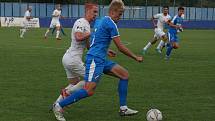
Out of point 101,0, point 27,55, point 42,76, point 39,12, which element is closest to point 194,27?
point 101,0

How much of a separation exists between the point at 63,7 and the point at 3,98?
5695 centimetres

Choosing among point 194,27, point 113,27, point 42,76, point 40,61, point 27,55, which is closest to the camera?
point 113,27

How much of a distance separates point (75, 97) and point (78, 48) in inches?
40.0

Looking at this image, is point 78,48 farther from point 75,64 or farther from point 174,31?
point 174,31

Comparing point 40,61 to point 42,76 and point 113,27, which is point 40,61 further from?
point 113,27

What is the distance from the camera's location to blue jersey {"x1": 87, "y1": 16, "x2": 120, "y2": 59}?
845 centimetres

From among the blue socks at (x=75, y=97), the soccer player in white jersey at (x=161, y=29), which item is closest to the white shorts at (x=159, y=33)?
the soccer player in white jersey at (x=161, y=29)

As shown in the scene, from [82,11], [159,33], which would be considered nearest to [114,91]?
[159,33]

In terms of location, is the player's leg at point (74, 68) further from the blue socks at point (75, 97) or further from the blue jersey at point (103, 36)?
the blue jersey at point (103, 36)

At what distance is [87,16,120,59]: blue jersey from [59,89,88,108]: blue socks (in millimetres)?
622

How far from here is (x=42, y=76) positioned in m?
14.3

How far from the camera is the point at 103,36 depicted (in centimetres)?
855

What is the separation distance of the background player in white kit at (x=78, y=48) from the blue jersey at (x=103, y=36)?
0.21m

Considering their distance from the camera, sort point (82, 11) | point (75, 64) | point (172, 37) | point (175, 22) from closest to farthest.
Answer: point (75, 64) → point (175, 22) → point (172, 37) → point (82, 11)
